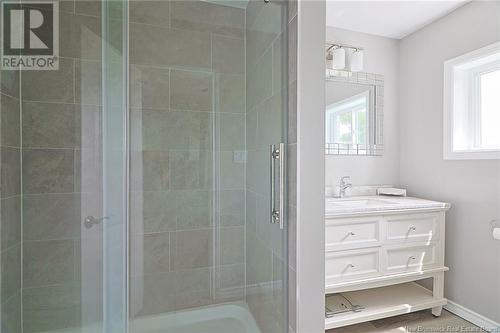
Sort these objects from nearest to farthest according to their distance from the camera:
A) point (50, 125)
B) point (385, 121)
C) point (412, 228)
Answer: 1. point (50, 125)
2. point (412, 228)
3. point (385, 121)

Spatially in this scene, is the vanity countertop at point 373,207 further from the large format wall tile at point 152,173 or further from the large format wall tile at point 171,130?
the large format wall tile at point 152,173

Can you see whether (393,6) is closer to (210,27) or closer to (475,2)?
(475,2)

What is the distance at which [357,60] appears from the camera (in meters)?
2.34

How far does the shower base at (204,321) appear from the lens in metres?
1.50

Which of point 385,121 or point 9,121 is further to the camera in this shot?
point 385,121

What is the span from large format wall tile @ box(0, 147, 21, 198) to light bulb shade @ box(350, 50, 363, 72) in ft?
8.07

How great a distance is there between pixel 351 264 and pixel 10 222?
1981mm

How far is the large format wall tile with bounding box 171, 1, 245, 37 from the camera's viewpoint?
1.60 metres

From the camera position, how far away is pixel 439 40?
225 centimetres

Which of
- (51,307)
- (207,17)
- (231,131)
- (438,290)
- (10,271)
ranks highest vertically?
(207,17)

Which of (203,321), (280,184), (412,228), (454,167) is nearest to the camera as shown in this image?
(280,184)

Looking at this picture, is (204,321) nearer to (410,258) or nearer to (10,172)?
(10,172)

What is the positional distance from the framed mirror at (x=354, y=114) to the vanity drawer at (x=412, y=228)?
2.37ft

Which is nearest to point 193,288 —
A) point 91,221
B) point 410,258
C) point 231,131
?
point 91,221
